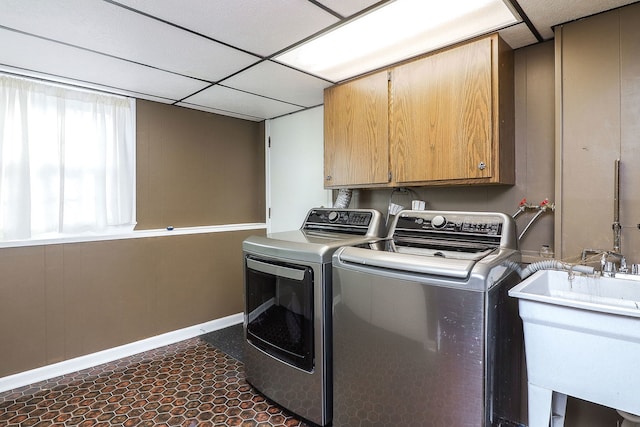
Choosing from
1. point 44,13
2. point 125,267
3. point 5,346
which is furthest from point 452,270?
point 5,346

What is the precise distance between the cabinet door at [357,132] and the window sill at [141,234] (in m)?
1.41

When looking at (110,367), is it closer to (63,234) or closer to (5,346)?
(5,346)

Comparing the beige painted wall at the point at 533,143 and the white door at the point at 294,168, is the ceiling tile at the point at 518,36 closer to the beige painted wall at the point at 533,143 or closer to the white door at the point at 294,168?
the beige painted wall at the point at 533,143

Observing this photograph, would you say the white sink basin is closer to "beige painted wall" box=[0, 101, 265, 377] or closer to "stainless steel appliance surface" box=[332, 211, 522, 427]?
"stainless steel appliance surface" box=[332, 211, 522, 427]

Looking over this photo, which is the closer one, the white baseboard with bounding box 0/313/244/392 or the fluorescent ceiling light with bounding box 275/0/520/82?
the fluorescent ceiling light with bounding box 275/0/520/82

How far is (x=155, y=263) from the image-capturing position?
301cm

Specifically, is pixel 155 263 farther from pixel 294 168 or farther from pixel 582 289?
pixel 582 289

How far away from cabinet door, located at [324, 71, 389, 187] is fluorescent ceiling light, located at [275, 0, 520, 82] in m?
0.15

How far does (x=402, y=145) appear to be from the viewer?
6.89ft

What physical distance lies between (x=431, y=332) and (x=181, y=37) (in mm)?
1882

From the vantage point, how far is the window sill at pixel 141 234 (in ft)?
7.84

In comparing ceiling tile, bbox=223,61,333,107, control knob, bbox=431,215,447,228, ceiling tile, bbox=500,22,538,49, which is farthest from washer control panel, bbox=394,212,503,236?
ceiling tile, bbox=223,61,333,107

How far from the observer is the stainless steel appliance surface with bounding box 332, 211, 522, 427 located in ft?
4.30

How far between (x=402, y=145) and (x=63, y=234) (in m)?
2.52
